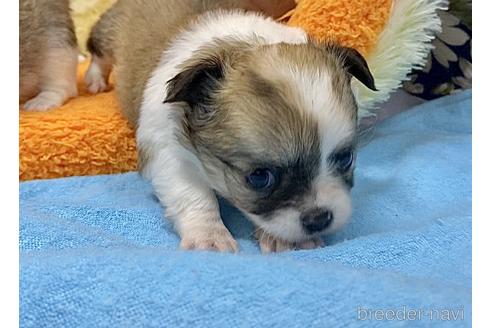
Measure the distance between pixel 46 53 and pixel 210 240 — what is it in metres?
1.99

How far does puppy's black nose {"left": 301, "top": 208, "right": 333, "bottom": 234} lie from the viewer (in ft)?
7.79

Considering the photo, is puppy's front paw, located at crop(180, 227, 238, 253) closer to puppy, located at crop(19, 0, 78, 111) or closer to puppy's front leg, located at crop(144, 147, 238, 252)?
puppy's front leg, located at crop(144, 147, 238, 252)

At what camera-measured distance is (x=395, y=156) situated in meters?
3.40

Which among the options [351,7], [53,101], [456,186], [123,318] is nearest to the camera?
[123,318]

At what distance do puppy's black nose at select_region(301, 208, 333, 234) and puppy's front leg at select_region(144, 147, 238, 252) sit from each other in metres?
0.29

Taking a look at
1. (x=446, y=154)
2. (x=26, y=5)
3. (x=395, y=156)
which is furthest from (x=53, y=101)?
(x=446, y=154)

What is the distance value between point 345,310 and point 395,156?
1.75 m

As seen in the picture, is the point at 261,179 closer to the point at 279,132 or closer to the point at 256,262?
the point at 279,132

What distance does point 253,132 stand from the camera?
7.80 feet

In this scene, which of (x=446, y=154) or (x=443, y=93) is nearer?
(x=446, y=154)

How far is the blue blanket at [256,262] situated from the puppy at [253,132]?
5.1 inches

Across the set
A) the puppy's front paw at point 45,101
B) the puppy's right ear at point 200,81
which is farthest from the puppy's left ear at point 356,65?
the puppy's front paw at point 45,101

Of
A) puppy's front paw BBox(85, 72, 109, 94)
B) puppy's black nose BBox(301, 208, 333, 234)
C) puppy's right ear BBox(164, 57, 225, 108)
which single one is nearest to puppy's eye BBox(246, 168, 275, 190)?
puppy's black nose BBox(301, 208, 333, 234)

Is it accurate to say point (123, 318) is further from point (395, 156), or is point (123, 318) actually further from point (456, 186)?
point (395, 156)
